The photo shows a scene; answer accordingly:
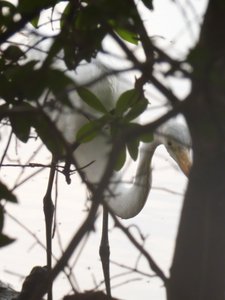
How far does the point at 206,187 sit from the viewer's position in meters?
0.63

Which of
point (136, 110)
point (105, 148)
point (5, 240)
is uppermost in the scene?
point (105, 148)

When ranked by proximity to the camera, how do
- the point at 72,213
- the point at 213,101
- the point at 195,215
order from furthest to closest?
the point at 72,213 → the point at 195,215 → the point at 213,101

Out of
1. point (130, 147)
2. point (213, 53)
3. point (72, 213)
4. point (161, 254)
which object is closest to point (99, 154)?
point (161, 254)

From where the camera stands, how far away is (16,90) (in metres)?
0.81

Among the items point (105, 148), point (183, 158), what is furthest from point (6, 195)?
point (183, 158)

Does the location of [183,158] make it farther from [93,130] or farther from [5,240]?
[93,130]

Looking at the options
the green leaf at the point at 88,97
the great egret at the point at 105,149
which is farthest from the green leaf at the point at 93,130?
the great egret at the point at 105,149

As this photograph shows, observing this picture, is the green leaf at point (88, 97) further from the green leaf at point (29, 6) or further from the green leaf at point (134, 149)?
the green leaf at point (29, 6)

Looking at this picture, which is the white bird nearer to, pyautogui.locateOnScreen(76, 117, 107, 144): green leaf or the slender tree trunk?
pyautogui.locateOnScreen(76, 117, 107, 144): green leaf

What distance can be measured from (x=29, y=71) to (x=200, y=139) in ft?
0.60

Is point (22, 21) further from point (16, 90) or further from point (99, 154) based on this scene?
point (99, 154)

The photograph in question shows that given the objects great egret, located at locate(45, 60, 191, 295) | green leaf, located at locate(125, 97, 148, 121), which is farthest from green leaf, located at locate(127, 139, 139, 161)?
great egret, located at locate(45, 60, 191, 295)

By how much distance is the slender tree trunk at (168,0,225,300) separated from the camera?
0.55 metres

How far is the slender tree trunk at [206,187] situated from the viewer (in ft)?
1.81
